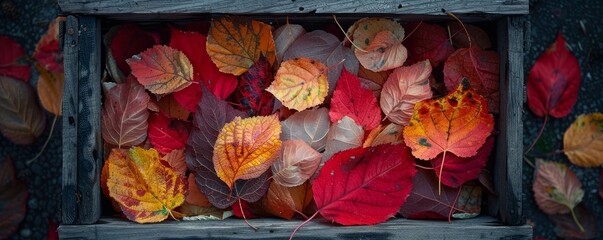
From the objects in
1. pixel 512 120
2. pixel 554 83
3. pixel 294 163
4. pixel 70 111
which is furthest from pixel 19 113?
pixel 554 83

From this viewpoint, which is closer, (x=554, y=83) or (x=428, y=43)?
(x=428, y=43)

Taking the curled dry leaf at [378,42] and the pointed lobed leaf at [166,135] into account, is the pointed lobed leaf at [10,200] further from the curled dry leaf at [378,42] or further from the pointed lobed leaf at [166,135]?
the curled dry leaf at [378,42]

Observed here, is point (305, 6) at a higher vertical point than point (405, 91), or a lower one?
higher

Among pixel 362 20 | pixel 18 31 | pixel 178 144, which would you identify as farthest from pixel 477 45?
pixel 18 31

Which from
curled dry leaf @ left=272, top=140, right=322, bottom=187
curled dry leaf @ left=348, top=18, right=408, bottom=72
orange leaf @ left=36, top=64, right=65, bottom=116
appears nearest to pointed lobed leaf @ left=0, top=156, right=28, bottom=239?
orange leaf @ left=36, top=64, right=65, bottom=116

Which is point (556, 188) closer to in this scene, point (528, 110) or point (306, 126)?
point (528, 110)

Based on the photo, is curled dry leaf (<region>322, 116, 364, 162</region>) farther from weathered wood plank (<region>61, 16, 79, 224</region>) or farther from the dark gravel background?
the dark gravel background

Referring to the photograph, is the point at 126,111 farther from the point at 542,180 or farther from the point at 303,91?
the point at 542,180

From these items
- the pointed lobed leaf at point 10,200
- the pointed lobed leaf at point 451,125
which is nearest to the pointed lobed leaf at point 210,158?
the pointed lobed leaf at point 451,125
